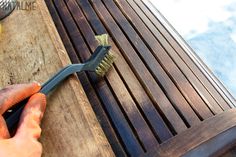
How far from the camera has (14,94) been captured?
0.87 meters

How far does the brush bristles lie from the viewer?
3.80 ft

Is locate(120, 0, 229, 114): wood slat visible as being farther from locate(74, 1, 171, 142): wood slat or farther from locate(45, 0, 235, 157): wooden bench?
locate(74, 1, 171, 142): wood slat

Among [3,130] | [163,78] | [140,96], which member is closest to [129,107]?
[140,96]

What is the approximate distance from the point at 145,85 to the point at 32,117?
0.42 m

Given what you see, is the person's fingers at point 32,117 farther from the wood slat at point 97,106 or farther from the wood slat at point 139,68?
the wood slat at point 139,68

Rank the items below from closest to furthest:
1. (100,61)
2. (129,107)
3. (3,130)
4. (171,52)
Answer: (3,130) → (129,107) → (100,61) → (171,52)

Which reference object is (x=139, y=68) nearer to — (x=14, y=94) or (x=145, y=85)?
(x=145, y=85)

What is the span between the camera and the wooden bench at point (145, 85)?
3.14ft

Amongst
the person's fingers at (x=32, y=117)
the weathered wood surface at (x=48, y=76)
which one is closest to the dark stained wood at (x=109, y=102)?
the weathered wood surface at (x=48, y=76)

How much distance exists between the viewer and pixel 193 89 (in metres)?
1.12

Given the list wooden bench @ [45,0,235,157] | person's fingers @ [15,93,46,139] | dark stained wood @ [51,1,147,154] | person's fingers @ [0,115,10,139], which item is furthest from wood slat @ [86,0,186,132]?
person's fingers @ [0,115,10,139]

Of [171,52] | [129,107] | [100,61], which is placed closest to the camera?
[129,107]

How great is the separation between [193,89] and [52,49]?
52 centimetres

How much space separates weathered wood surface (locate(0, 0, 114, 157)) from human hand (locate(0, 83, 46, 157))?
0.16ft
